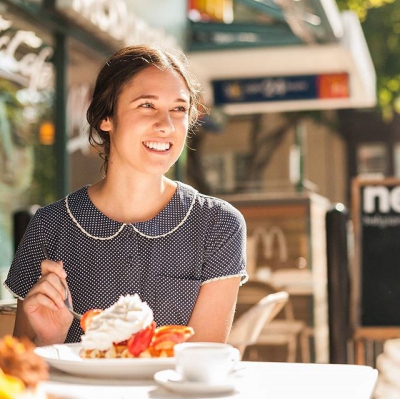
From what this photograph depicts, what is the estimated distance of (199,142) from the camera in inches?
577

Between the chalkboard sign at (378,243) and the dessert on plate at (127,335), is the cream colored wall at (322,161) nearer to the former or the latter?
the chalkboard sign at (378,243)

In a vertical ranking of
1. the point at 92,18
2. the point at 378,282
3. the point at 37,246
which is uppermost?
the point at 92,18

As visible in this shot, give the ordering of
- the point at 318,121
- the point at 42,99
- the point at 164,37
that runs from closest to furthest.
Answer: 1. the point at 42,99
2. the point at 164,37
3. the point at 318,121

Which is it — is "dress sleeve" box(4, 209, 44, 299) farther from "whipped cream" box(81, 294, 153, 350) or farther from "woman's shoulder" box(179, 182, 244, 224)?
"whipped cream" box(81, 294, 153, 350)

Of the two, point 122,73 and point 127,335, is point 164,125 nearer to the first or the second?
point 122,73

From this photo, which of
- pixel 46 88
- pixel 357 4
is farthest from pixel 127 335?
pixel 357 4

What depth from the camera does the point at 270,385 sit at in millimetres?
1517

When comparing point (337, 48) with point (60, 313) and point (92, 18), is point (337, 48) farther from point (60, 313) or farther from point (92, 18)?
point (60, 313)

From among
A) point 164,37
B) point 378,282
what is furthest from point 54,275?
point 164,37

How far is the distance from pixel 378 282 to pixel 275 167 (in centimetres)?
1706

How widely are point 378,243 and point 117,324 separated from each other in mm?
3937

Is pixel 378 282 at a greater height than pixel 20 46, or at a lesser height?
lesser

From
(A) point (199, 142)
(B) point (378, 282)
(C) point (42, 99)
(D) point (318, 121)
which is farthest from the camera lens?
(D) point (318, 121)

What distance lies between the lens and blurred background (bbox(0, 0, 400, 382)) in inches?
203
